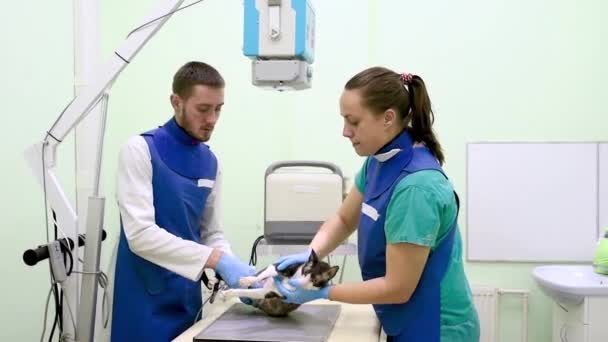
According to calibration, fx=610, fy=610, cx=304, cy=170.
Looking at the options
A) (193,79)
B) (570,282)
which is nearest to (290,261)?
(193,79)

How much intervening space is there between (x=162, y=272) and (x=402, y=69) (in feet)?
5.89

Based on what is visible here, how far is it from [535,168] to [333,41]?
1.18 metres

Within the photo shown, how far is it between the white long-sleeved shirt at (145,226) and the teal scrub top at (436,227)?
1.86 ft

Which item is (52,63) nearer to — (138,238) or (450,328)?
(138,238)

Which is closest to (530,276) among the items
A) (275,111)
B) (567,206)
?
(567,206)

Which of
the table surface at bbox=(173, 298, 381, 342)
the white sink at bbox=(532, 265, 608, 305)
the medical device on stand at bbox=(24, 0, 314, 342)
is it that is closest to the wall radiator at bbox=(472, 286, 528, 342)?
the white sink at bbox=(532, 265, 608, 305)

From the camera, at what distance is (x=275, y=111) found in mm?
3129

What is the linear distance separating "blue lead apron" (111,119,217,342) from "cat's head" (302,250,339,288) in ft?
1.59

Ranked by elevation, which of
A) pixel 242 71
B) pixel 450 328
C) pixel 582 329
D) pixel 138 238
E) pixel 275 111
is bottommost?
pixel 582 329

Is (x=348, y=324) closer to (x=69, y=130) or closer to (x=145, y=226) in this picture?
(x=145, y=226)

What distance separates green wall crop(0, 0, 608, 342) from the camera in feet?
9.90

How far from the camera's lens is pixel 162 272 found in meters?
1.77

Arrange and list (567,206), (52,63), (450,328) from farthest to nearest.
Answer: (567,206), (52,63), (450,328)

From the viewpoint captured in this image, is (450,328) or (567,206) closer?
(450,328)
